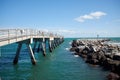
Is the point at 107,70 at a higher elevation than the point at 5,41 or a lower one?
lower

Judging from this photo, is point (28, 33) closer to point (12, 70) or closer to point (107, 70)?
point (12, 70)

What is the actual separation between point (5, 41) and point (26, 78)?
14.3 feet

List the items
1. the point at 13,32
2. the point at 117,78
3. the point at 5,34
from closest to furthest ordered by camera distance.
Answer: the point at 117,78 < the point at 5,34 < the point at 13,32

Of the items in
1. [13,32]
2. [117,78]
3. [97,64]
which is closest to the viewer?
[117,78]

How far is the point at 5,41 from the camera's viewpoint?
20.1m

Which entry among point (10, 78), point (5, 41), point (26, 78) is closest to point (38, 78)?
point (26, 78)

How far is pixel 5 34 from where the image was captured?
68.1ft

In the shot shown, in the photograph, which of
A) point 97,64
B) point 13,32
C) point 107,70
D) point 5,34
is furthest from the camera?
point 97,64

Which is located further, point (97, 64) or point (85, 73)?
point (97, 64)

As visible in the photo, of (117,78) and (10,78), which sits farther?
(10,78)

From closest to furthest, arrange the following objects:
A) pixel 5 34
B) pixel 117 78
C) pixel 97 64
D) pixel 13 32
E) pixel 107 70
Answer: pixel 117 78
pixel 5 34
pixel 13 32
pixel 107 70
pixel 97 64

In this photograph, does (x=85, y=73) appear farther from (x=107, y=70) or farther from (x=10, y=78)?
(x=10, y=78)

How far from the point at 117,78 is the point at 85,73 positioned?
4.95 meters

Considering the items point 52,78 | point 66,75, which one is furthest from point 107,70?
point 52,78
